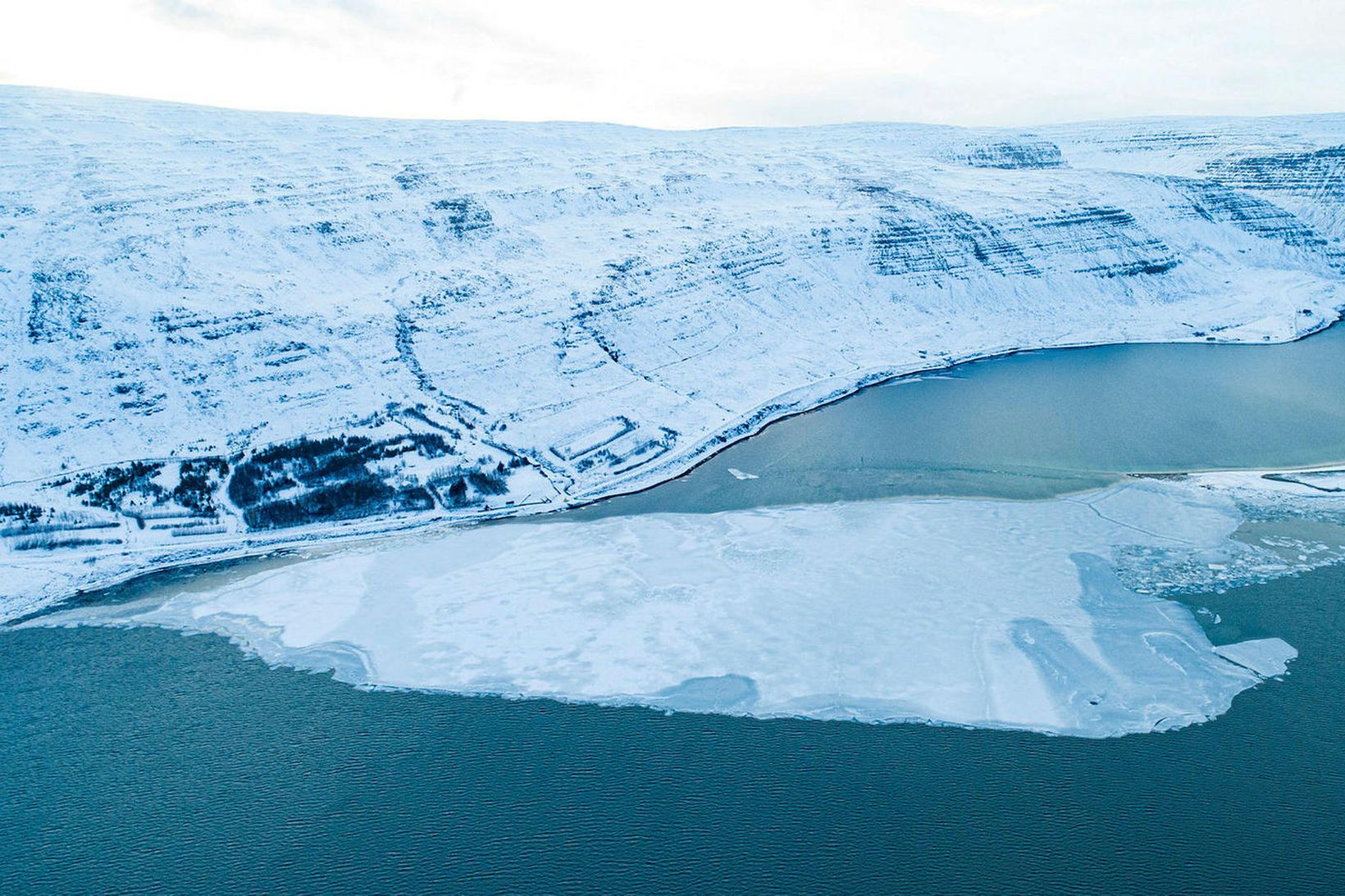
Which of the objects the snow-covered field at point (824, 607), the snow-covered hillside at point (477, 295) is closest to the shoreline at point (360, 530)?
the snow-covered hillside at point (477, 295)

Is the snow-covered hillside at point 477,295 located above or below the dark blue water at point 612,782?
above

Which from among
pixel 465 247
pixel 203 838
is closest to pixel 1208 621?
pixel 203 838

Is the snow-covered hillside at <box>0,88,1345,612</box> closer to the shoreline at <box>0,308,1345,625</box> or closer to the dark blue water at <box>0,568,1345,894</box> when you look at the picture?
the shoreline at <box>0,308,1345,625</box>

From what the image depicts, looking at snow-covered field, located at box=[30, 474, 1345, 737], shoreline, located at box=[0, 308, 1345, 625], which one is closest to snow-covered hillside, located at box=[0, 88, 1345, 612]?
shoreline, located at box=[0, 308, 1345, 625]

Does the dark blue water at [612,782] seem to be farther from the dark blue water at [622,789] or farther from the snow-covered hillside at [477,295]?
the snow-covered hillside at [477,295]

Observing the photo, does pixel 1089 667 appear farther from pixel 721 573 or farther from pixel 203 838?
pixel 203 838

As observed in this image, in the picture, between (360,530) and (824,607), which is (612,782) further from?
(360,530)
